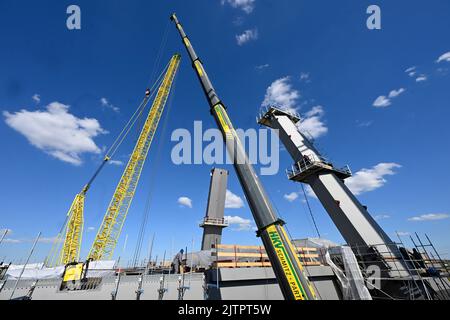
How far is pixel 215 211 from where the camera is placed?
88.0 feet

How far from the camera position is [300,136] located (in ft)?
71.3

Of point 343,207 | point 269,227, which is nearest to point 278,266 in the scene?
point 269,227

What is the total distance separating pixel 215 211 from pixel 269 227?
2264cm

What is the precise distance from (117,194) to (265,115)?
83.8 ft

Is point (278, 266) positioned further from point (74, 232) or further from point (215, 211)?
point (74, 232)

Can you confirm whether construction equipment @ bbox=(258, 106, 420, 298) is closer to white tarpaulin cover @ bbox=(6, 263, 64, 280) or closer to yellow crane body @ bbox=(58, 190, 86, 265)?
white tarpaulin cover @ bbox=(6, 263, 64, 280)

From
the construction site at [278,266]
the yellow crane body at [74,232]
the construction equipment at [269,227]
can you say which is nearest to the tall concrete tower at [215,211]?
the construction site at [278,266]

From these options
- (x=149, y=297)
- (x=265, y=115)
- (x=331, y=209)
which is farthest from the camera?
(x=265, y=115)

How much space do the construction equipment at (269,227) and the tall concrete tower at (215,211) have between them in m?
20.7

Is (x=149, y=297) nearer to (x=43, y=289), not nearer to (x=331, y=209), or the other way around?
(x=43, y=289)

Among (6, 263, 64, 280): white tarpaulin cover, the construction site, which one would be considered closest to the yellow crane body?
the construction site

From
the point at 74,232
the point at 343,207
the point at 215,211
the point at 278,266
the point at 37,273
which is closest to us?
the point at 278,266
